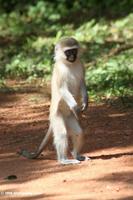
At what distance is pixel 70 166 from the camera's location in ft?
27.4

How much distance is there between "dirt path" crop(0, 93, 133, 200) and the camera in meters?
7.14

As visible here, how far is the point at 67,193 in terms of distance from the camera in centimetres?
704

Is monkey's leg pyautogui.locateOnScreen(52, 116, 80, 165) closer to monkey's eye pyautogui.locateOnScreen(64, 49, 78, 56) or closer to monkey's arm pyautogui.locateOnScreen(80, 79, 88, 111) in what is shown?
monkey's arm pyautogui.locateOnScreen(80, 79, 88, 111)

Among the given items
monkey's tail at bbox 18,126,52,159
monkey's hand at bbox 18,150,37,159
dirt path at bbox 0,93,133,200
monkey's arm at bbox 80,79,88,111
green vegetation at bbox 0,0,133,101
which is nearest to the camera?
dirt path at bbox 0,93,133,200

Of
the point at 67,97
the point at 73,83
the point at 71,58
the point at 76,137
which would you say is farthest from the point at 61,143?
the point at 71,58

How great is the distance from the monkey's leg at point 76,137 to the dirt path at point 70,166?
19cm

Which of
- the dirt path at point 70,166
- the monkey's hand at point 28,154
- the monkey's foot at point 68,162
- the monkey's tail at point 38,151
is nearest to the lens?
the dirt path at point 70,166

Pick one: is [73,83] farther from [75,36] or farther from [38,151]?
[75,36]

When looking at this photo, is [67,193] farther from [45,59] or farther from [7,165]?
[45,59]

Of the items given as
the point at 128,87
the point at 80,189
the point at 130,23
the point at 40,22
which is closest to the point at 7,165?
the point at 80,189

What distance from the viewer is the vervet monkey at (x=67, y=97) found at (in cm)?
843

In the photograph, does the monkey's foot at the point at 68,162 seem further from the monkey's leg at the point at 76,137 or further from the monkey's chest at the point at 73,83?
the monkey's chest at the point at 73,83

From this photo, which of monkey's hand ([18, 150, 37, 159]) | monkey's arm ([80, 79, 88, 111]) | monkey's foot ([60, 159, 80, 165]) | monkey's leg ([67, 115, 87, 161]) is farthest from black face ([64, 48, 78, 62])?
monkey's hand ([18, 150, 37, 159])

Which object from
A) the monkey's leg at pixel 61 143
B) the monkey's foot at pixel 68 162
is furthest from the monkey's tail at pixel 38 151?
the monkey's foot at pixel 68 162
